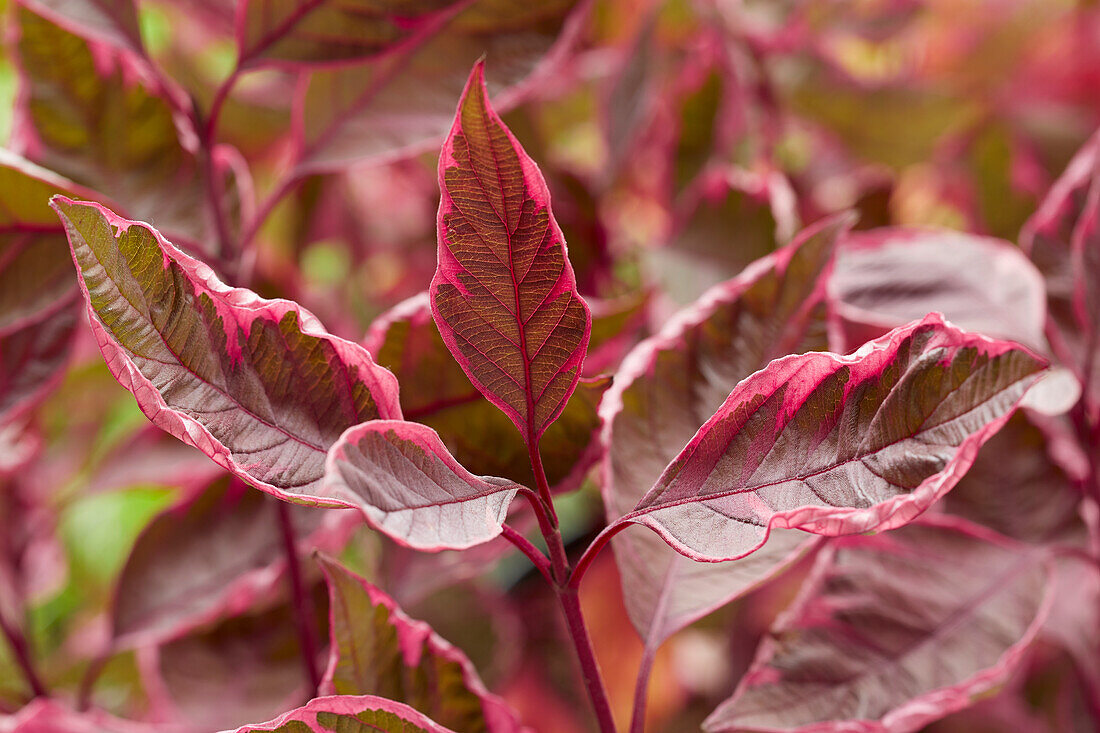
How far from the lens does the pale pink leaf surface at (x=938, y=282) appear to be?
0.50 metres

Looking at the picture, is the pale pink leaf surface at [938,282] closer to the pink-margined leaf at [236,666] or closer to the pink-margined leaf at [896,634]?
the pink-margined leaf at [896,634]

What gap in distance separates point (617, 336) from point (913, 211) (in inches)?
27.1

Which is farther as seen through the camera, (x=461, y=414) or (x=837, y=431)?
(x=461, y=414)

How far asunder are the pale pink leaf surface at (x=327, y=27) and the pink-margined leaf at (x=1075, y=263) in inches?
15.0

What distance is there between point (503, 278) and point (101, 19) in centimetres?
30

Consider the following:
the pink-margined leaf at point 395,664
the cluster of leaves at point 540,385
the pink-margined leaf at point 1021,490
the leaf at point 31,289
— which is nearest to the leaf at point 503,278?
the cluster of leaves at point 540,385

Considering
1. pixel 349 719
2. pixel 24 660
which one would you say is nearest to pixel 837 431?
pixel 349 719

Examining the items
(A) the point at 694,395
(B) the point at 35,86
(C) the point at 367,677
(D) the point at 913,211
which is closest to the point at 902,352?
(A) the point at 694,395

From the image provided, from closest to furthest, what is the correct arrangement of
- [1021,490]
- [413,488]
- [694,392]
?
[413,488] < [694,392] < [1021,490]

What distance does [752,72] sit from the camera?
802 mm

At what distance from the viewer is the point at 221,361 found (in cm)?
31

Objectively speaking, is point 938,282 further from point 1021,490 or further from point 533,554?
point 533,554

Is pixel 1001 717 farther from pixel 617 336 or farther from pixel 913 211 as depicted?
pixel 913 211

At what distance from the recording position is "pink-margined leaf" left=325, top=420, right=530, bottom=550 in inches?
10.2
